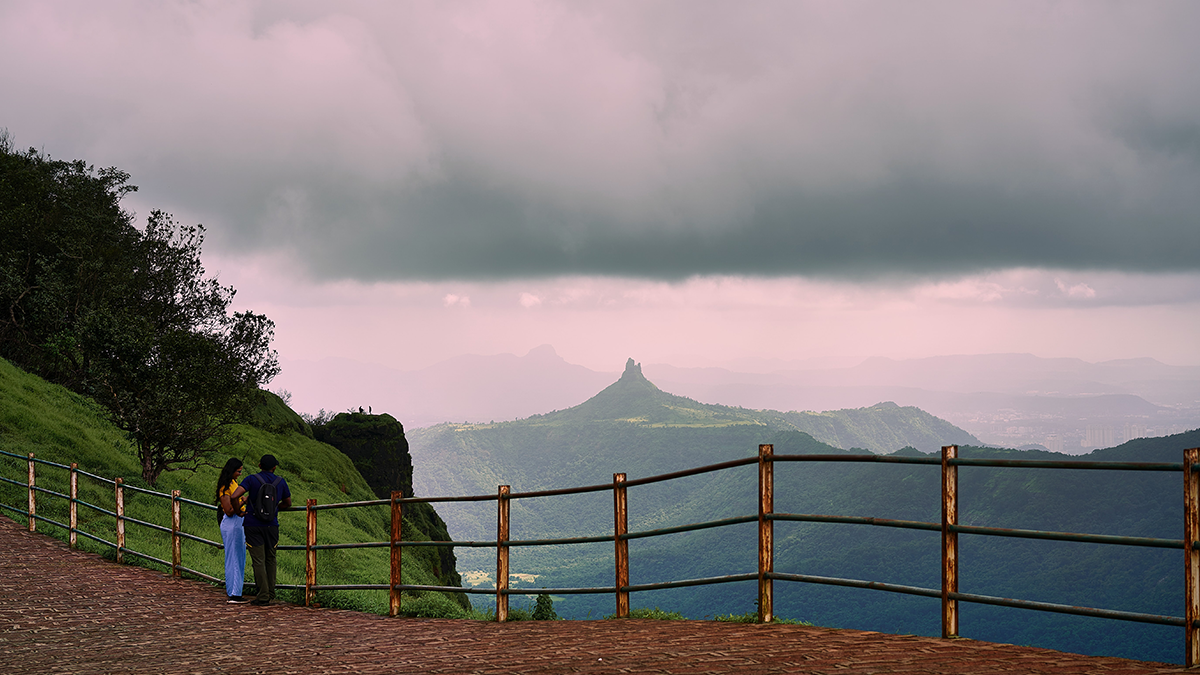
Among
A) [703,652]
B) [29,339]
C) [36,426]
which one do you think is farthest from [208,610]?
[29,339]

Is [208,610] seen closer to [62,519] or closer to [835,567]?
[62,519]

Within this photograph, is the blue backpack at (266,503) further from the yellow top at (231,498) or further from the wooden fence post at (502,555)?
the wooden fence post at (502,555)

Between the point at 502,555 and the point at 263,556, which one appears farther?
the point at 263,556

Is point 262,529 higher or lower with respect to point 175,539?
higher

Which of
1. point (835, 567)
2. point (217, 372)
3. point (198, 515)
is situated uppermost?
point (217, 372)

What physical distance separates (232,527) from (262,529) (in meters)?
0.48

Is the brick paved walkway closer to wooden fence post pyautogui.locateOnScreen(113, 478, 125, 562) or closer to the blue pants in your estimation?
the blue pants

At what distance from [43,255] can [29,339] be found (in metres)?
4.13

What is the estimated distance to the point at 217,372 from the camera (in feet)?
102

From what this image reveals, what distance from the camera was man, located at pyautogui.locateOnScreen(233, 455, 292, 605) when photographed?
13414 mm

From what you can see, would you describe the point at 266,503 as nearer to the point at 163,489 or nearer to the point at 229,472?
the point at 229,472

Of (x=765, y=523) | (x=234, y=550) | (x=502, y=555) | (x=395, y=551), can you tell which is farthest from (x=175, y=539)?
(x=765, y=523)

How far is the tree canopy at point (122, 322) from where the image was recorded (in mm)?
29625

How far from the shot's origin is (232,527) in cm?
1354
